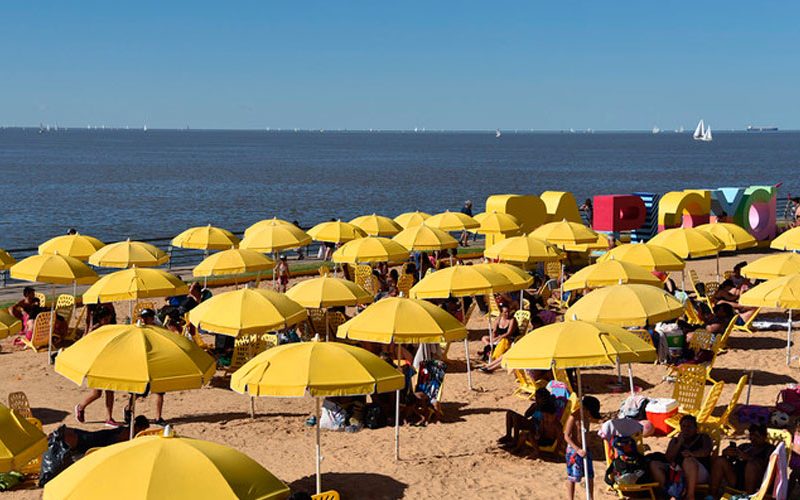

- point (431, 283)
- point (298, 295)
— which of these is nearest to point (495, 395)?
point (431, 283)

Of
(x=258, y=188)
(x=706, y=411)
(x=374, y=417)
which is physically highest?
(x=706, y=411)

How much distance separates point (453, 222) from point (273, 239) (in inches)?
220

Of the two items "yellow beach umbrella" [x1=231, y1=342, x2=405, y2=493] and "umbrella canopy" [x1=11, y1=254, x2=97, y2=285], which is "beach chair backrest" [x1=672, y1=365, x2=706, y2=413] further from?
"umbrella canopy" [x1=11, y1=254, x2=97, y2=285]

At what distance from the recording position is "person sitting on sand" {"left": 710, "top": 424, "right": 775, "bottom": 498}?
9.48 m

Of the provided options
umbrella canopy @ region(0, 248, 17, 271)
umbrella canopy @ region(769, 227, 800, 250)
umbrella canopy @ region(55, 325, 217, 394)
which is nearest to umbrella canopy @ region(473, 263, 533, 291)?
umbrella canopy @ region(55, 325, 217, 394)

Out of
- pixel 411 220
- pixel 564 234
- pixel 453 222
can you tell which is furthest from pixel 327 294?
pixel 411 220

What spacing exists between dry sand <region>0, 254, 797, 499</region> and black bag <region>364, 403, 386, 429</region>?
0.54ft

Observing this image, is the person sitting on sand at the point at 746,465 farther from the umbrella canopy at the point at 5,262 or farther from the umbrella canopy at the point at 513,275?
the umbrella canopy at the point at 5,262

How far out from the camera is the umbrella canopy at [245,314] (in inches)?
516

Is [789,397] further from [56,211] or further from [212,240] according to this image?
[56,211]

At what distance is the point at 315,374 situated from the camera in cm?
952

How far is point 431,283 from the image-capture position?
50.2 feet

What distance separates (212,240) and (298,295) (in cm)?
633

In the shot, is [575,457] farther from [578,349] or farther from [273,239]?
[273,239]
